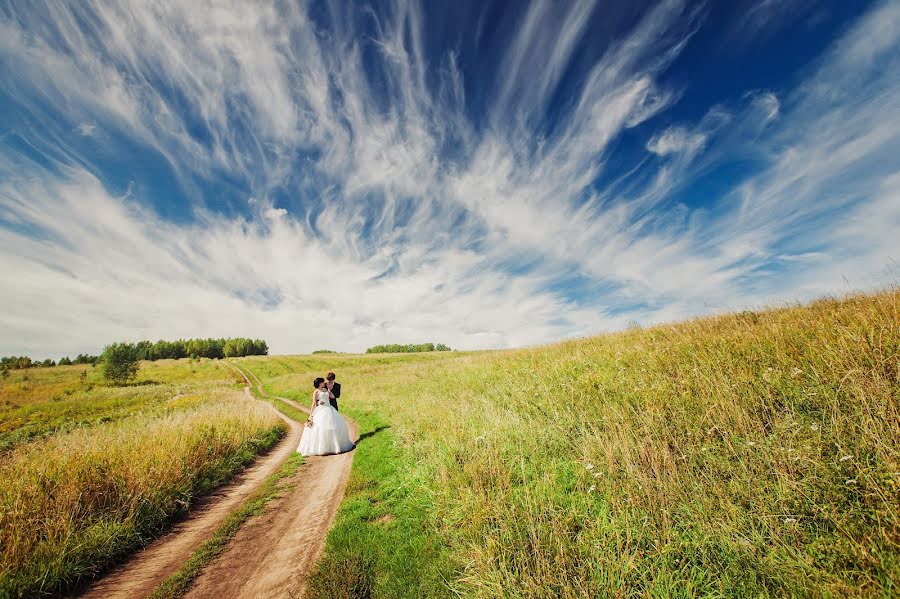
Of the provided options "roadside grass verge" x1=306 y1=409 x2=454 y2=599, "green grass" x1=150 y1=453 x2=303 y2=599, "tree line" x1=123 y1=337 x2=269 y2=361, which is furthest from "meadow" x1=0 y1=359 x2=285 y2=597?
"tree line" x1=123 y1=337 x2=269 y2=361

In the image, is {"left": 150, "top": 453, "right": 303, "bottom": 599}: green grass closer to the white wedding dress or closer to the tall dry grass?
the tall dry grass

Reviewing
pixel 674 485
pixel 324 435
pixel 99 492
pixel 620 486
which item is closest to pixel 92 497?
pixel 99 492

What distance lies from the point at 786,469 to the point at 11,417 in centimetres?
4592

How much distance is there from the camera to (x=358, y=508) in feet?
21.4

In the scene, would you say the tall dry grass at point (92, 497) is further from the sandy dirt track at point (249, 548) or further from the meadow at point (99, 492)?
the sandy dirt track at point (249, 548)

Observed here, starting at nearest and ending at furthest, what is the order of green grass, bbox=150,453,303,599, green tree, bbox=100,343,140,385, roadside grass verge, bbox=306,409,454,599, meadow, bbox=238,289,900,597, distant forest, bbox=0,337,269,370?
1. meadow, bbox=238,289,900,597
2. roadside grass verge, bbox=306,409,454,599
3. green grass, bbox=150,453,303,599
4. green tree, bbox=100,343,140,385
5. distant forest, bbox=0,337,269,370

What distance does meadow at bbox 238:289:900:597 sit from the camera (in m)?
3.15

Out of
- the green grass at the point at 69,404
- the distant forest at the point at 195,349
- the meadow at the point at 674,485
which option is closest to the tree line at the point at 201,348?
the distant forest at the point at 195,349

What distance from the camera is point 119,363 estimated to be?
50.6 metres

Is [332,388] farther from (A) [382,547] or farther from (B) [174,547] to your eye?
(A) [382,547]

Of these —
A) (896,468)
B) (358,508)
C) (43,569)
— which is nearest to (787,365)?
(896,468)

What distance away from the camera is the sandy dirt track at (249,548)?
183 inches

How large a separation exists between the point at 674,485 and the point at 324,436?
10828 millimetres

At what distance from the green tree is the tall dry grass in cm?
5838
